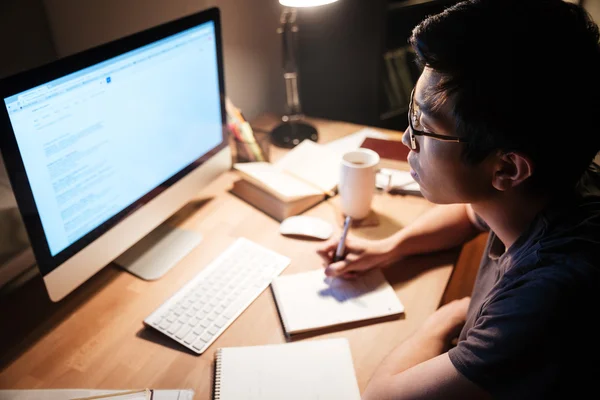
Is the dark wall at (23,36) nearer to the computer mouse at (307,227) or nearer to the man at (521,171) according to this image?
the computer mouse at (307,227)

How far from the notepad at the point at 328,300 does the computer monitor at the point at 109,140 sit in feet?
0.99

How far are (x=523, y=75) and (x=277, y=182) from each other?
73cm

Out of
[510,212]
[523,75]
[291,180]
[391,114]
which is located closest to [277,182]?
[291,180]

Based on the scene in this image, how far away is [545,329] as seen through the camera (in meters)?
0.71

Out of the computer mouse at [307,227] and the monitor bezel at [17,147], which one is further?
the computer mouse at [307,227]

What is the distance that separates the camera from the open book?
1304 millimetres

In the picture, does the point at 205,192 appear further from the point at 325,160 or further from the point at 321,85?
the point at 321,85

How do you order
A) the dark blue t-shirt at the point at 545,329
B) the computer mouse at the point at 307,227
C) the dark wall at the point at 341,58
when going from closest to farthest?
the dark blue t-shirt at the point at 545,329
the computer mouse at the point at 307,227
the dark wall at the point at 341,58

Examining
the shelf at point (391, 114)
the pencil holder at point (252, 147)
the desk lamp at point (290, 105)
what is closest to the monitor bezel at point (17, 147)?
the pencil holder at point (252, 147)

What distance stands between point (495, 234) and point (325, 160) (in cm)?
58

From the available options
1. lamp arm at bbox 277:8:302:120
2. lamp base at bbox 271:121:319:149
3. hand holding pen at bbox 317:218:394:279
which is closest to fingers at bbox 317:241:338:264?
hand holding pen at bbox 317:218:394:279

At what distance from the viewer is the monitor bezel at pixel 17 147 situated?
0.80m

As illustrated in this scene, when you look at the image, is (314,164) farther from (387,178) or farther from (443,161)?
(443,161)

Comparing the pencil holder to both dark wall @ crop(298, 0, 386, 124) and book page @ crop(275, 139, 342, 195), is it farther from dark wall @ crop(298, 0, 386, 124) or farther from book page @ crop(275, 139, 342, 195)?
dark wall @ crop(298, 0, 386, 124)
